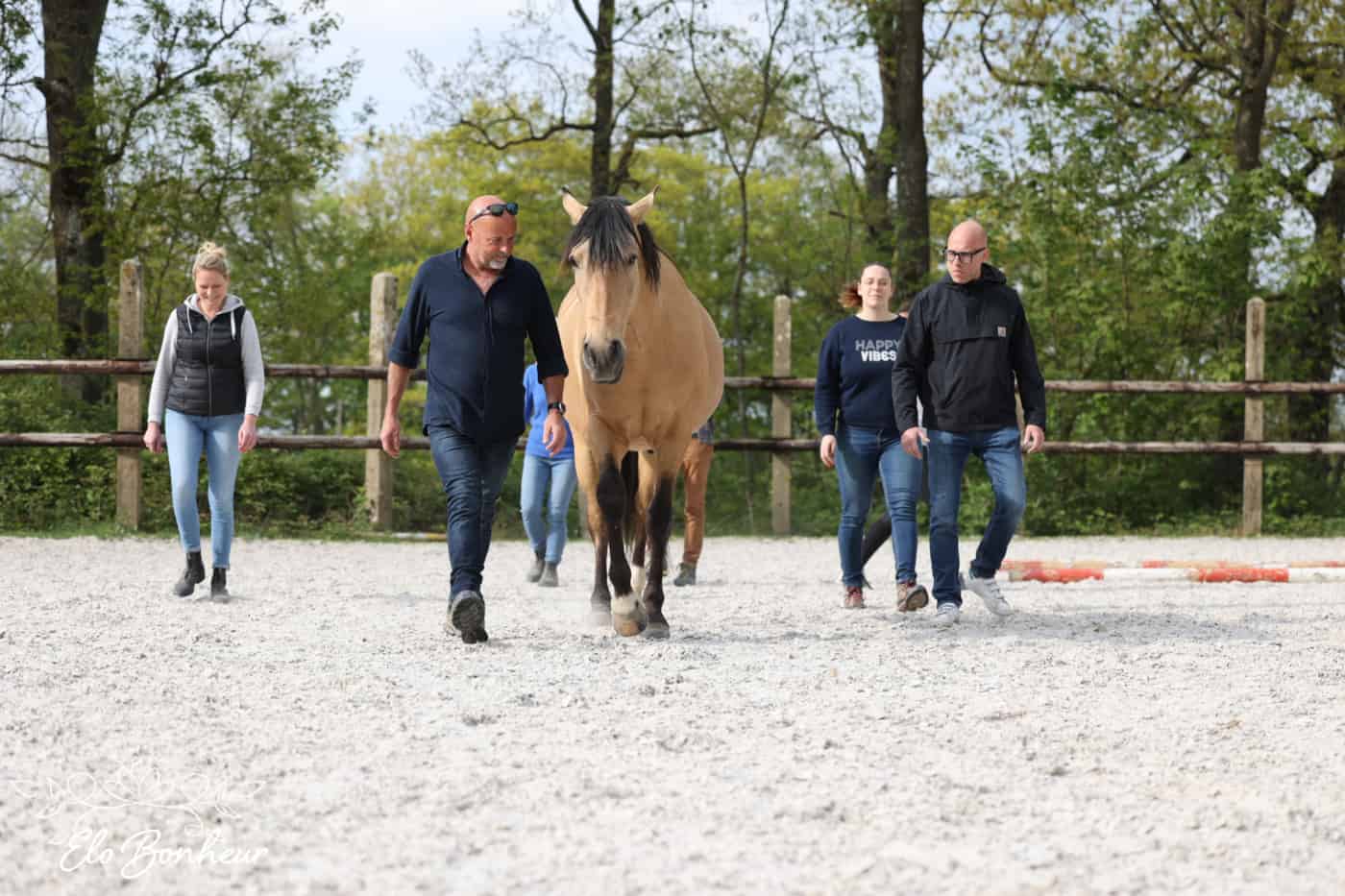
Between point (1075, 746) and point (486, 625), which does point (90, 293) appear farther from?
point (1075, 746)

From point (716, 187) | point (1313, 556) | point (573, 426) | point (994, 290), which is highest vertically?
point (716, 187)

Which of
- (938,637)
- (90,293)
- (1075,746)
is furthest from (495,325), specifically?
(90,293)

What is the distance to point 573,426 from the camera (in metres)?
6.66

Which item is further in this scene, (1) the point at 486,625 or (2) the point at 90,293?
(2) the point at 90,293

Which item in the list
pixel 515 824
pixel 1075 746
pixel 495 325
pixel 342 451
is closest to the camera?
pixel 515 824

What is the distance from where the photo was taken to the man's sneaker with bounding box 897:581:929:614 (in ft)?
22.5

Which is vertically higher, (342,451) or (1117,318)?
(1117,318)

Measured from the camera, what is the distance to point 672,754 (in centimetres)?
370

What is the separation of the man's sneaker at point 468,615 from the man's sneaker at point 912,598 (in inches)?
88.6

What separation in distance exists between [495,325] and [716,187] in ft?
72.5

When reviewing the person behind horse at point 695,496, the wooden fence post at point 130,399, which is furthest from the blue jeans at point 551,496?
the wooden fence post at point 130,399

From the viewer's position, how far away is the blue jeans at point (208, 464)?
23.6 feet

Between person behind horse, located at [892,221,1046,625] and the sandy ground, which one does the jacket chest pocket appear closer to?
person behind horse, located at [892,221,1046,625]

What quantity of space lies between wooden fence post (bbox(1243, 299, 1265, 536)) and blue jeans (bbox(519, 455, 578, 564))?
820cm
